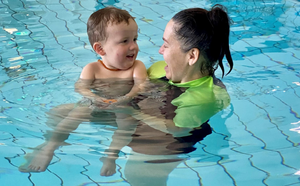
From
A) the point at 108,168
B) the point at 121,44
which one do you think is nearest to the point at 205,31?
the point at 121,44

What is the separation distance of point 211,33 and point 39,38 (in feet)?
9.21

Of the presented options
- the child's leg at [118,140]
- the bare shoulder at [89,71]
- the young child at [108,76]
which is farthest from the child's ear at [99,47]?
the child's leg at [118,140]

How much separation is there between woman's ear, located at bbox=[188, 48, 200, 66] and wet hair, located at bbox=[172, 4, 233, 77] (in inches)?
0.8

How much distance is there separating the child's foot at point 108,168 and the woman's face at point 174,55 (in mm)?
795

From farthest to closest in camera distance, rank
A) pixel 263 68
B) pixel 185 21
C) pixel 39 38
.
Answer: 1. pixel 39 38
2. pixel 263 68
3. pixel 185 21

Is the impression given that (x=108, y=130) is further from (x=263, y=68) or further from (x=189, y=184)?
(x=263, y=68)

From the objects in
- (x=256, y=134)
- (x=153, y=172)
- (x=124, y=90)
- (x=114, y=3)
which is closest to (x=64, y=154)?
(x=153, y=172)

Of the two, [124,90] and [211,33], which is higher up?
[211,33]

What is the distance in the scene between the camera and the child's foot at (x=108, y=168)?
224 centimetres

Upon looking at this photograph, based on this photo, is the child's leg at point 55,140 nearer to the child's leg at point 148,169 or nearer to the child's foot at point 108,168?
the child's foot at point 108,168

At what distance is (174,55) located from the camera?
266 centimetres

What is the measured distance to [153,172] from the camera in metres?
2.29

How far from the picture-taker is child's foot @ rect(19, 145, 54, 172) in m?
2.24

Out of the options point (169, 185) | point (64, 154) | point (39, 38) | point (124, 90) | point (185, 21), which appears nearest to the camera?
point (169, 185)
